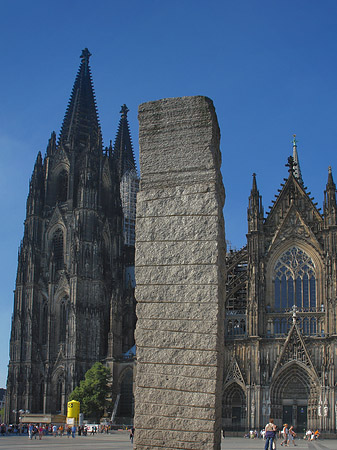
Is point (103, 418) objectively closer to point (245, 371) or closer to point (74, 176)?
point (245, 371)

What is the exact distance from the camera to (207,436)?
407 inches

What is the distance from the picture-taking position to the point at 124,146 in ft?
273

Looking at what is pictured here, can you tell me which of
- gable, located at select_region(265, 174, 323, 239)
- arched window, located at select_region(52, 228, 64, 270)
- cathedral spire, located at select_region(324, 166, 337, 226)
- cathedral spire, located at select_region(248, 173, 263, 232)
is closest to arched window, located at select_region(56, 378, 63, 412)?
arched window, located at select_region(52, 228, 64, 270)

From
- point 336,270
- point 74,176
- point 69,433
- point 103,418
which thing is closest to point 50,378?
point 103,418

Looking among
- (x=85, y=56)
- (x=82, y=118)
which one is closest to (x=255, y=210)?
(x=82, y=118)

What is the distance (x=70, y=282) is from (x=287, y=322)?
21.3m

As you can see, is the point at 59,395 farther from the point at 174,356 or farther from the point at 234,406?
the point at 174,356

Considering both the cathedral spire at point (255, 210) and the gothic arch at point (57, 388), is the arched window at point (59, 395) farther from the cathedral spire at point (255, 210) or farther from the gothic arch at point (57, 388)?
the cathedral spire at point (255, 210)

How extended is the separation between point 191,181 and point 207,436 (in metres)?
3.92

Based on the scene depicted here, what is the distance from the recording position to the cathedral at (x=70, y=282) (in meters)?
57.8

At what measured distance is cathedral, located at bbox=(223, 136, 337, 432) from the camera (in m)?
44.0

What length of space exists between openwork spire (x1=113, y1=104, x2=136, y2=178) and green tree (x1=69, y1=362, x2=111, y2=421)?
99.3 feet

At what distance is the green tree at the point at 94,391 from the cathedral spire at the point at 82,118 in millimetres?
21700

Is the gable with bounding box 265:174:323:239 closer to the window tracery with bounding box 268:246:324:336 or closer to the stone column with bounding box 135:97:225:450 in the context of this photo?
the window tracery with bounding box 268:246:324:336
